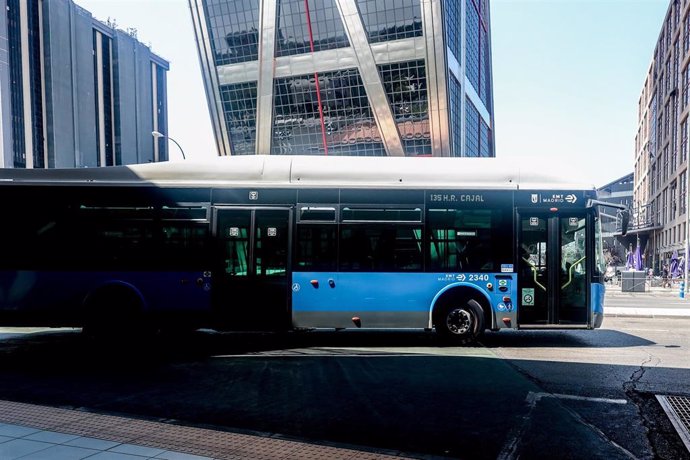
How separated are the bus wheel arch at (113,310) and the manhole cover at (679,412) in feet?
28.1

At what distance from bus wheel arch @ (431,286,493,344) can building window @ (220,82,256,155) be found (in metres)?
48.6

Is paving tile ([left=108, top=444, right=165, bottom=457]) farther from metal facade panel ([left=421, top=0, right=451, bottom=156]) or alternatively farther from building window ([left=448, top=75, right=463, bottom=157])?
building window ([left=448, top=75, right=463, bottom=157])

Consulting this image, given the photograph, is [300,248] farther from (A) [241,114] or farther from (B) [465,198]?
(A) [241,114]

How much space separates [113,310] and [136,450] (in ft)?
21.1

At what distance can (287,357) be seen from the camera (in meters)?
9.38

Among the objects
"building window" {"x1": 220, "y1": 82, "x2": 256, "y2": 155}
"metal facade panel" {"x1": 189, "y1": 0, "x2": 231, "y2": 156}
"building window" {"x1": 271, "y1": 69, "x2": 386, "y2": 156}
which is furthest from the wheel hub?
"metal facade panel" {"x1": 189, "y1": 0, "x2": 231, "y2": 156}

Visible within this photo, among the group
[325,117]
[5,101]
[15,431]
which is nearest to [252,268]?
[15,431]

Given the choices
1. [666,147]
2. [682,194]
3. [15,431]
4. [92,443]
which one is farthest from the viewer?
[666,147]

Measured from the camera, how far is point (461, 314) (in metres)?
10.4

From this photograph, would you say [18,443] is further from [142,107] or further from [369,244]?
[142,107]

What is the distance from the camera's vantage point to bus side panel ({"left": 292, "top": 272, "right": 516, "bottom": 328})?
1027cm

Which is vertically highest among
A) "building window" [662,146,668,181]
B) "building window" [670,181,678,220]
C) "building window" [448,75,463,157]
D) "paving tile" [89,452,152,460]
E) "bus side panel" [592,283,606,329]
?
"building window" [448,75,463,157]

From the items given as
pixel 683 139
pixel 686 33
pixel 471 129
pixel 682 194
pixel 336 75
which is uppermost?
pixel 686 33

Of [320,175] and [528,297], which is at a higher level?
[320,175]
